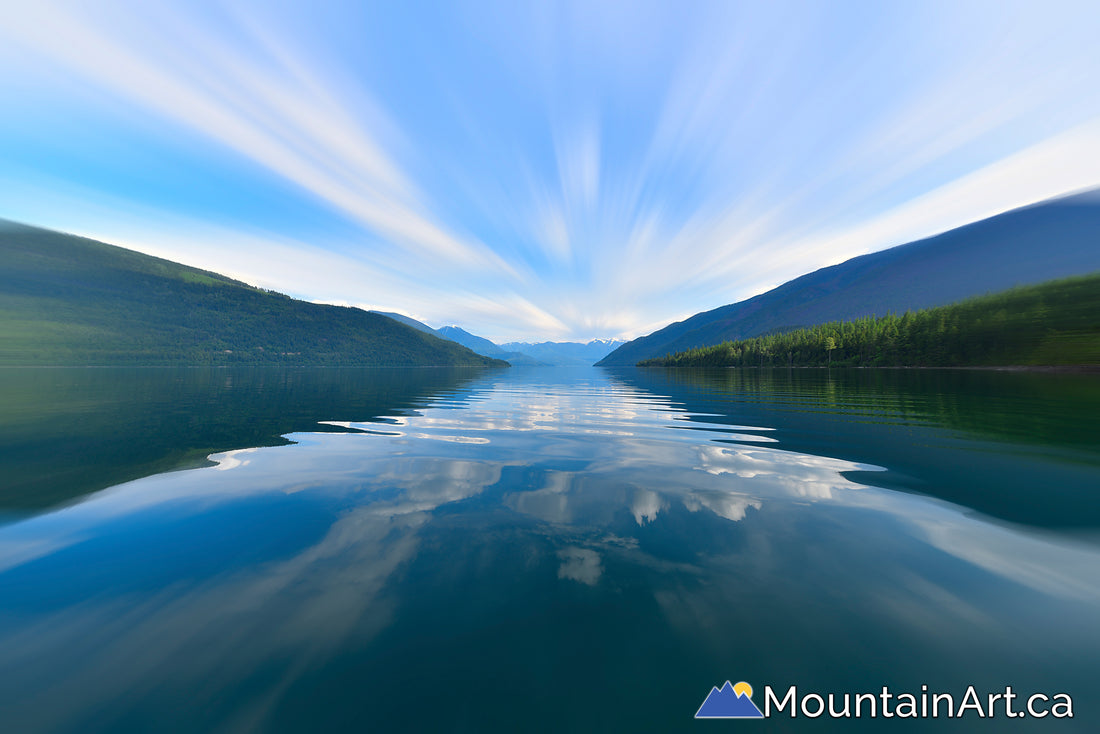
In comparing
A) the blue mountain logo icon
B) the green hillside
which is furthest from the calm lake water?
the green hillside

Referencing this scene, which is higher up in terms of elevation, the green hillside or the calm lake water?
the green hillside

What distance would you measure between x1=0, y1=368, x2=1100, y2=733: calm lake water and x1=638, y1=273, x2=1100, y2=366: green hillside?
529 feet

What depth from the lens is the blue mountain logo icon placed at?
494 cm

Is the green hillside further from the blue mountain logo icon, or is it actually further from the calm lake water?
the blue mountain logo icon

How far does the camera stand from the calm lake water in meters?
4.96

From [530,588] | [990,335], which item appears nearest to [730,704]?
[530,588]

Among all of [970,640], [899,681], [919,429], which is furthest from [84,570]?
[919,429]

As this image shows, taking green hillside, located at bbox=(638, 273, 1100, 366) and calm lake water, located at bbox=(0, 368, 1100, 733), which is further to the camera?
green hillside, located at bbox=(638, 273, 1100, 366)

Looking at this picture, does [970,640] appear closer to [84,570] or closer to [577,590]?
[577,590]

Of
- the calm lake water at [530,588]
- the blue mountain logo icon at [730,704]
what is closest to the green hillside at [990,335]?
the calm lake water at [530,588]

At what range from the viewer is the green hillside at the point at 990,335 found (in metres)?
120

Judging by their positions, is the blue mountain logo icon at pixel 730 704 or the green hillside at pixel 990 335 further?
the green hillside at pixel 990 335

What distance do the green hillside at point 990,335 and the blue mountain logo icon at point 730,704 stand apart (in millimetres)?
179312

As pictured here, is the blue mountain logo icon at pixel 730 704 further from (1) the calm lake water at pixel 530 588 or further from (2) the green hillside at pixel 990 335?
(2) the green hillside at pixel 990 335
